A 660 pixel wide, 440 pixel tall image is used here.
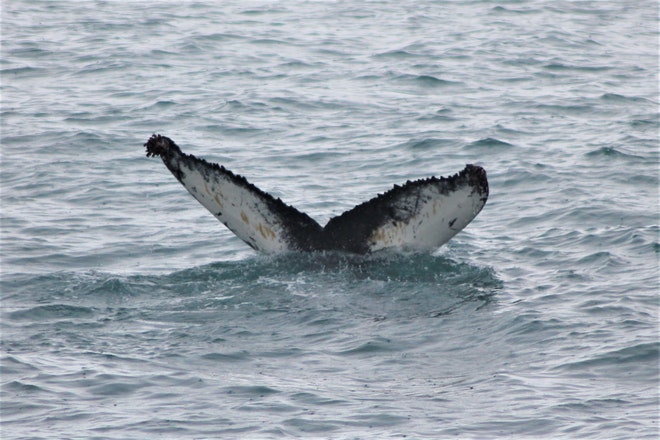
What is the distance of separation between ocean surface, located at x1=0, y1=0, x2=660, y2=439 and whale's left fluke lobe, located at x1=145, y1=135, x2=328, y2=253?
9.7 inches

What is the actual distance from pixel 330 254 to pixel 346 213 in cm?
49

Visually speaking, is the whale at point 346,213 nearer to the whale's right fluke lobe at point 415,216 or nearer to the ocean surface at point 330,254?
the whale's right fluke lobe at point 415,216

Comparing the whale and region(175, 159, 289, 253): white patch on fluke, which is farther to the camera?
region(175, 159, 289, 253): white patch on fluke

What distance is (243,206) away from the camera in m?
10.1

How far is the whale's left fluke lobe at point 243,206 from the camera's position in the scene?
9836mm

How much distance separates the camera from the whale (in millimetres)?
9703

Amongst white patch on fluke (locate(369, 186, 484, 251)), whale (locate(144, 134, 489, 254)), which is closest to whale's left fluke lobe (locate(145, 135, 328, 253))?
whale (locate(144, 134, 489, 254))

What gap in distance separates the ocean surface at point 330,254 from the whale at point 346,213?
25 centimetres

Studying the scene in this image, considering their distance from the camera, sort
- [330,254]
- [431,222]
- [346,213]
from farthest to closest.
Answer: [330,254]
[346,213]
[431,222]

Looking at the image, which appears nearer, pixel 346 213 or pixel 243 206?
pixel 243 206

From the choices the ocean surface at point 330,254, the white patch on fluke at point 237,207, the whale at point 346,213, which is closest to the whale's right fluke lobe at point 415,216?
the whale at point 346,213

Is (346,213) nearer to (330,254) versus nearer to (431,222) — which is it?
(330,254)

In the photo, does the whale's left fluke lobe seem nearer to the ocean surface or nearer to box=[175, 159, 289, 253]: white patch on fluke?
box=[175, 159, 289, 253]: white patch on fluke

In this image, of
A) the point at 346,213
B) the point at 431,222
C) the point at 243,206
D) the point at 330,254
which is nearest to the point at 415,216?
the point at 431,222
